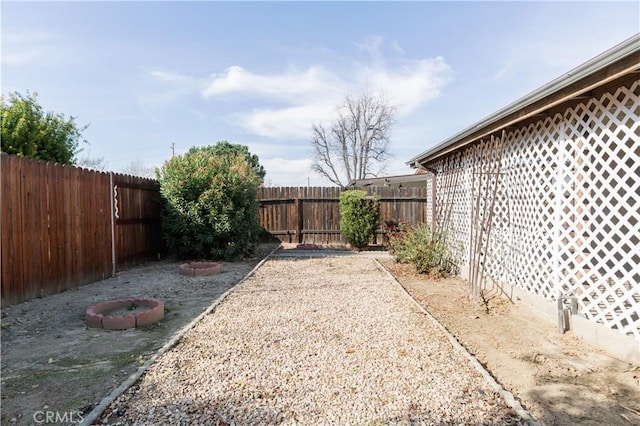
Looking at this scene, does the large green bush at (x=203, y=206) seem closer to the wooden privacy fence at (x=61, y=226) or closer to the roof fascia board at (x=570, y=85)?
the wooden privacy fence at (x=61, y=226)

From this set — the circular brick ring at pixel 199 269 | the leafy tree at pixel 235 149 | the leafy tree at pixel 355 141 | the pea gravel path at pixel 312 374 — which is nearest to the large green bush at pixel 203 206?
the circular brick ring at pixel 199 269

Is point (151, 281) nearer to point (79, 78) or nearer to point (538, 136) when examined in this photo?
point (79, 78)

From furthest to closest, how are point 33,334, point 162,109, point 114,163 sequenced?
point 114,163
point 162,109
point 33,334

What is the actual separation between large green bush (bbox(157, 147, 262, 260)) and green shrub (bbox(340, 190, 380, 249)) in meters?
3.47

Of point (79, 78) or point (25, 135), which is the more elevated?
point (79, 78)

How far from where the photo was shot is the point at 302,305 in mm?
4945

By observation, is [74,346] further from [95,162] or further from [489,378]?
[95,162]

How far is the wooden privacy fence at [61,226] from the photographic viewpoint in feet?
15.8

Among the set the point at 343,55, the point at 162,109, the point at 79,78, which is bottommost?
the point at 79,78

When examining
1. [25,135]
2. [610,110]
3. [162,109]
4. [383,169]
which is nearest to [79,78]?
[25,135]

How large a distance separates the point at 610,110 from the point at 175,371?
4672 mm

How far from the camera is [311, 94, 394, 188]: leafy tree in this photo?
92.1 ft

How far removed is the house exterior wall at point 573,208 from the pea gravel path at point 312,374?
1.54 meters
